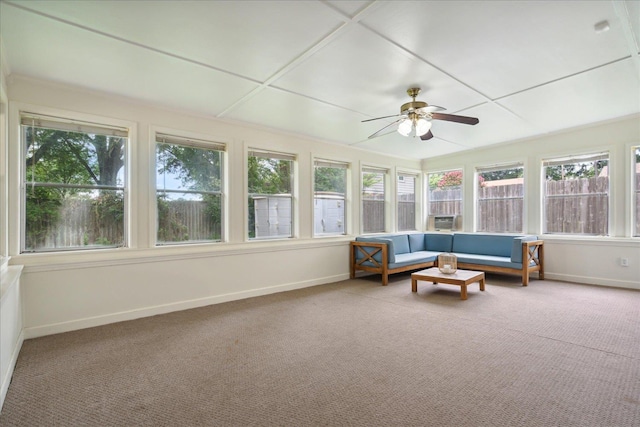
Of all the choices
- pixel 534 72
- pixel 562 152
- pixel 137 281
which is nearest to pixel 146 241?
pixel 137 281

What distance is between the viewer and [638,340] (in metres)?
2.75

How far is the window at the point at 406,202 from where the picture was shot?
6.84 meters

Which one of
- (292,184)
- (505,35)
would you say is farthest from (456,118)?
(292,184)

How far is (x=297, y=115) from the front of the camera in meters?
4.08

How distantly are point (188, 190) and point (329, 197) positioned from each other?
2435mm

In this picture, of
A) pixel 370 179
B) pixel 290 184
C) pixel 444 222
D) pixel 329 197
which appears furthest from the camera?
pixel 444 222

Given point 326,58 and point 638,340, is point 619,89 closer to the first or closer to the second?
point 638,340

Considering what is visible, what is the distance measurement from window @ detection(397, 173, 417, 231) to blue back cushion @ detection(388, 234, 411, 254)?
1.79ft

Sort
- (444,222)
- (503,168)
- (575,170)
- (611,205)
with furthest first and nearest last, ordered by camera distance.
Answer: (444,222)
(503,168)
(575,170)
(611,205)

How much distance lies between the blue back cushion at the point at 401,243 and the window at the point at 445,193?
1262 millimetres

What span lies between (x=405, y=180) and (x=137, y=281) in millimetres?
5510

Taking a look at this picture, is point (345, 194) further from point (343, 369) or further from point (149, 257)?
point (343, 369)

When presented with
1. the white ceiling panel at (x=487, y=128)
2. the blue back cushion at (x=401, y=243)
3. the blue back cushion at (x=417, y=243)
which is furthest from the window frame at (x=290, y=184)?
the blue back cushion at (x=417, y=243)

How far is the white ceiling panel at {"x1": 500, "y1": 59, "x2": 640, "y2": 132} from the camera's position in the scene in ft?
10.1
